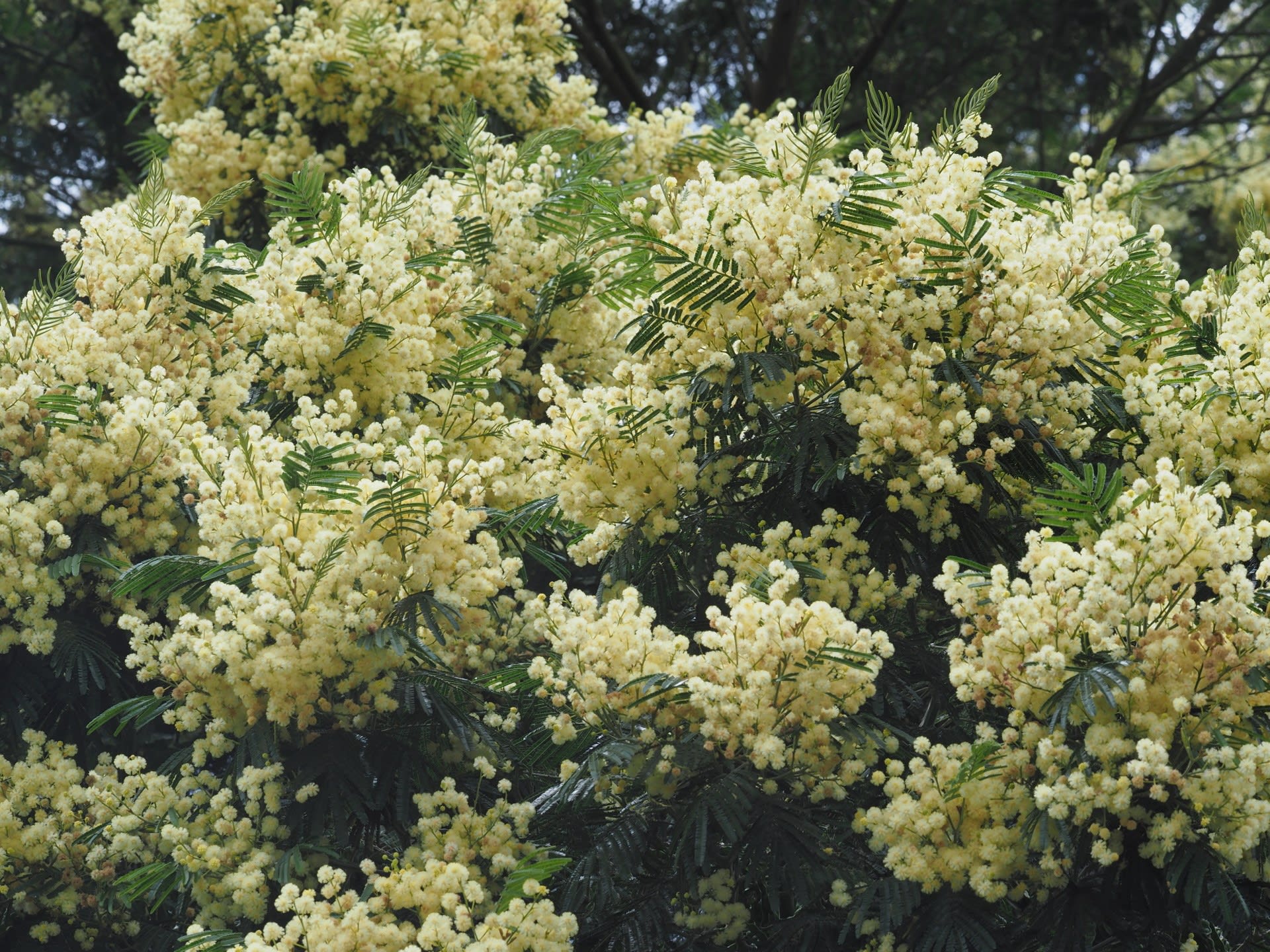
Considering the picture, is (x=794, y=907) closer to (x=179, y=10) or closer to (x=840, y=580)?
(x=840, y=580)

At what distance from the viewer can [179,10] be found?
345 inches

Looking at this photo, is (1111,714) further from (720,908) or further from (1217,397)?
(1217,397)

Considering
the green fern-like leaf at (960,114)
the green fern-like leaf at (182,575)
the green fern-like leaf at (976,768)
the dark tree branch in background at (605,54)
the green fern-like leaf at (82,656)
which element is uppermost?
the dark tree branch in background at (605,54)

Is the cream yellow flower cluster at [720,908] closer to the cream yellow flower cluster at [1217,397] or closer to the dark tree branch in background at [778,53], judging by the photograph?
the cream yellow flower cluster at [1217,397]

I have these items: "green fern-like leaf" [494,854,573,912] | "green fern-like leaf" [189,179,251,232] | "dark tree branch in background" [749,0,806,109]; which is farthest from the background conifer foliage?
"dark tree branch in background" [749,0,806,109]

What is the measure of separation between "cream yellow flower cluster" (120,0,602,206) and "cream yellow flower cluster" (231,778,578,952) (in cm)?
447

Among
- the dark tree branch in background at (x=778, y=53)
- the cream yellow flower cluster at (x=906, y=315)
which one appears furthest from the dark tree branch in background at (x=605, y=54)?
the cream yellow flower cluster at (x=906, y=315)

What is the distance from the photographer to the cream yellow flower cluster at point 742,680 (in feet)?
14.1

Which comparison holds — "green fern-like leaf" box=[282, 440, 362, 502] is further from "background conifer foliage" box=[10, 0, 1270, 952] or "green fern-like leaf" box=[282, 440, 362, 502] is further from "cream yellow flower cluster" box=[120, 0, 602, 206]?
"cream yellow flower cluster" box=[120, 0, 602, 206]

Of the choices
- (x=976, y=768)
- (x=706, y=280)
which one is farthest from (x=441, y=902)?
(x=706, y=280)

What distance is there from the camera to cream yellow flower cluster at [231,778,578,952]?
14.0ft

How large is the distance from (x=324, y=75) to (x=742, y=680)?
530cm

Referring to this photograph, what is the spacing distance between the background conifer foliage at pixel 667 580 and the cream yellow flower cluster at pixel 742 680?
0.7 inches

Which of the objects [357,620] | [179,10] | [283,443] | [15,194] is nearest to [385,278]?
[283,443]
